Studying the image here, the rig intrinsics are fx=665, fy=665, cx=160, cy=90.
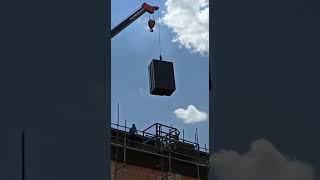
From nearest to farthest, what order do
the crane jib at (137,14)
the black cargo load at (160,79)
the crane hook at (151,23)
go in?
the black cargo load at (160,79) → the crane hook at (151,23) → the crane jib at (137,14)

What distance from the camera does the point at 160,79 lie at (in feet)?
89.2

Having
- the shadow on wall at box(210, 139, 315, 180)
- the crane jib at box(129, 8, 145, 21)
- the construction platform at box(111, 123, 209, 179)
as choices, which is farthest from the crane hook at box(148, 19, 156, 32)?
the shadow on wall at box(210, 139, 315, 180)

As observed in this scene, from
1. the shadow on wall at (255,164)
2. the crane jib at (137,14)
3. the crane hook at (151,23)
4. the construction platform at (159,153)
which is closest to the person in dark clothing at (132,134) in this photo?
the construction platform at (159,153)

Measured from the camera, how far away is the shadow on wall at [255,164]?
6844 mm

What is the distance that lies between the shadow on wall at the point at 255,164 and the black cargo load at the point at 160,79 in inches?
772

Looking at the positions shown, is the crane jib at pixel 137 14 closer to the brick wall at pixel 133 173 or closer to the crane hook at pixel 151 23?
the crane hook at pixel 151 23

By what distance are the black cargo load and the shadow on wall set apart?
19617 mm

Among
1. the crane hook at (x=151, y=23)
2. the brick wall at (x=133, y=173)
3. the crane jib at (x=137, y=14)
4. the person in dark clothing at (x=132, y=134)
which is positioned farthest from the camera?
the crane jib at (x=137, y=14)

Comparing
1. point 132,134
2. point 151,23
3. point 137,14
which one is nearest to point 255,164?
point 132,134

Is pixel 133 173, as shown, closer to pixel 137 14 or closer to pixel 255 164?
pixel 255 164

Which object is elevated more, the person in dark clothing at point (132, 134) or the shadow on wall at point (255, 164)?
the person in dark clothing at point (132, 134)

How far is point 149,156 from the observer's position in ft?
97.8
